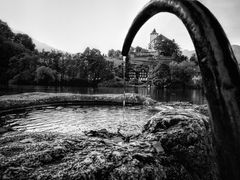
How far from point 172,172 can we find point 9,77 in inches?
2502

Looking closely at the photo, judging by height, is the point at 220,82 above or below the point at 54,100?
above

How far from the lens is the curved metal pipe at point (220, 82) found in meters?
0.61

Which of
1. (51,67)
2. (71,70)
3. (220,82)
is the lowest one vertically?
(220,82)

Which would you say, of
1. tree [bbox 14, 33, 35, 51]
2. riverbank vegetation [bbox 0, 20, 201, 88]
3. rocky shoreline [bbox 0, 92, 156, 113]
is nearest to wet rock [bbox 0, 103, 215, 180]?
rocky shoreline [bbox 0, 92, 156, 113]

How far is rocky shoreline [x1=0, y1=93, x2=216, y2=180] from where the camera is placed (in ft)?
7.73

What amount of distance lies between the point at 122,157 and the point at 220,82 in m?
2.37

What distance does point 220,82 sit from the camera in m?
0.65

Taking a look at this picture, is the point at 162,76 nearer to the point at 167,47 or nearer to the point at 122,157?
the point at 167,47

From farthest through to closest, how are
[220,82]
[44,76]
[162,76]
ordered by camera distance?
[162,76]
[44,76]
[220,82]

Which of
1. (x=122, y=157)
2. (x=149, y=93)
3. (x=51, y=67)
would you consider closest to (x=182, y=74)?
(x=149, y=93)

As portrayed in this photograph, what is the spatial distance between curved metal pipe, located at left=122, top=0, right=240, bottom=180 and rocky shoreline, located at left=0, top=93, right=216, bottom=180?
2.07m

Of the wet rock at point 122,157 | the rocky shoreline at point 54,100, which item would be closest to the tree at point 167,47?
the rocky shoreline at point 54,100

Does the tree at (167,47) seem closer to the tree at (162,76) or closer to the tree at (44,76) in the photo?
the tree at (162,76)

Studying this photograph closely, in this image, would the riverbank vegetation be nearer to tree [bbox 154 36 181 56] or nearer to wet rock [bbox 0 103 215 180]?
tree [bbox 154 36 181 56]
